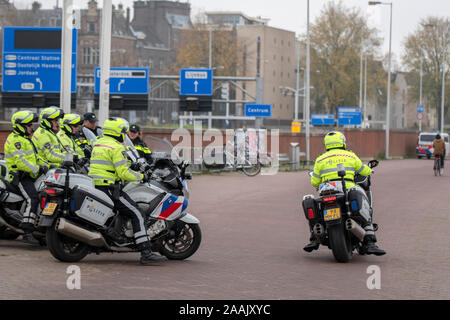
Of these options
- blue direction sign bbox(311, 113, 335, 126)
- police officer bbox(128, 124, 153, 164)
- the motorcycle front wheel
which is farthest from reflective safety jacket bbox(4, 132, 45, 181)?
blue direction sign bbox(311, 113, 335, 126)

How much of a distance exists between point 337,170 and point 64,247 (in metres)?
3.29

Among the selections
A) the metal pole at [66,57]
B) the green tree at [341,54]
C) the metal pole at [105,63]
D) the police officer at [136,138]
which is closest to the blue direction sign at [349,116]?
the green tree at [341,54]

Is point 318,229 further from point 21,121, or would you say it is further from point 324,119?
point 324,119

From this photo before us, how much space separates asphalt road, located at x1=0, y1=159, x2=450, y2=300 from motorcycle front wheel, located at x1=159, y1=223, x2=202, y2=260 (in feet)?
0.42

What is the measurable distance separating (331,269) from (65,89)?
8.71m

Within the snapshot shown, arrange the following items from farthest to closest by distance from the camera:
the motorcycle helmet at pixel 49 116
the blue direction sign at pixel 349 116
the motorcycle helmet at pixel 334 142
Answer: the blue direction sign at pixel 349 116 → the motorcycle helmet at pixel 49 116 → the motorcycle helmet at pixel 334 142

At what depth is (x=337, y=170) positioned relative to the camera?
9.95m

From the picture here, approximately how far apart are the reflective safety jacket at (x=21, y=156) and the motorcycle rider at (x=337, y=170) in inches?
137

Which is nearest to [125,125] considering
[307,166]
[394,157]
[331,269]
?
[331,269]

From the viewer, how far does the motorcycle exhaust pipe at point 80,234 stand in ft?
28.9

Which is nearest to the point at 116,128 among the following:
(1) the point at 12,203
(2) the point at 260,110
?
(1) the point at 12,203

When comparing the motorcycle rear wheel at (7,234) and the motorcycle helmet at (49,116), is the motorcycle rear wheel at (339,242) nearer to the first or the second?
the motorcycle helmet at (49,116)

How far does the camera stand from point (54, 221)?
8.88 metres
